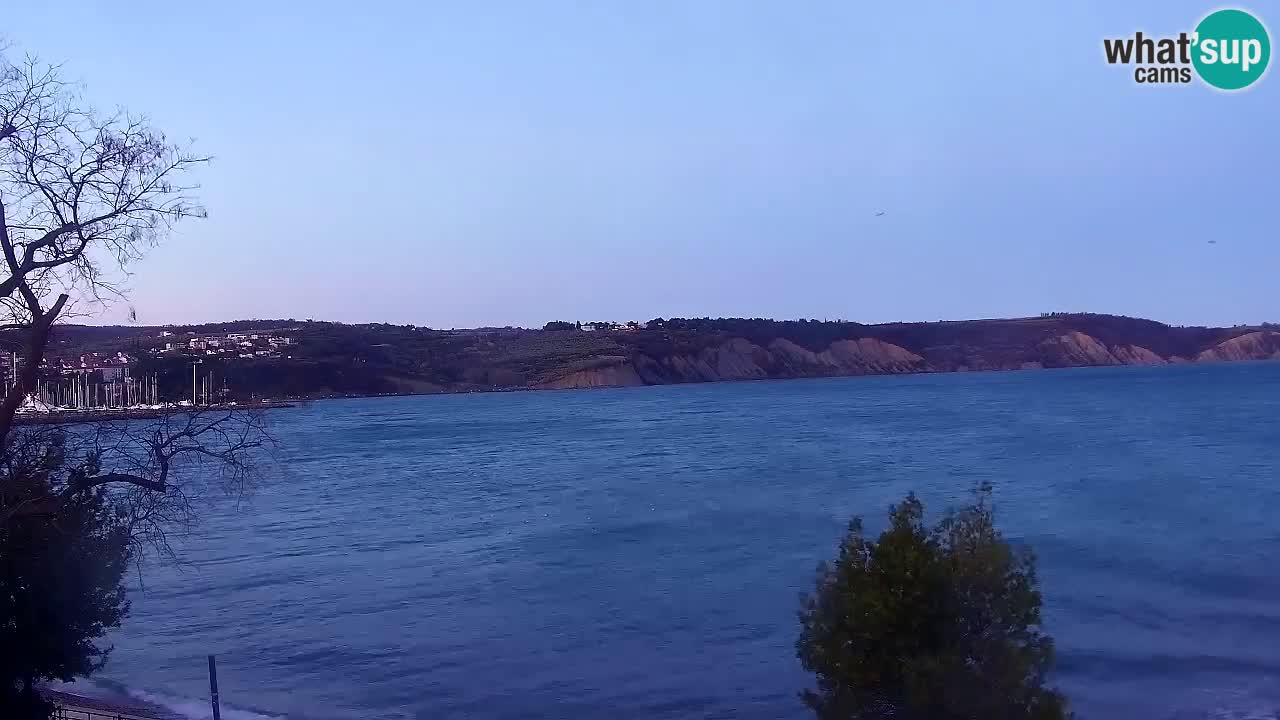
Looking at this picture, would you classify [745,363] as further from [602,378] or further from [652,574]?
[652,574]

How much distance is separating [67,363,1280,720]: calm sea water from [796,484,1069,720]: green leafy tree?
5977mm

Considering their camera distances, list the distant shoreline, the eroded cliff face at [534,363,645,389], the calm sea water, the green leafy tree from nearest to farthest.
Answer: the green leafy tree < the distant shoreline < the calm sea water < the eroded cliff face at [534,363,645,389]

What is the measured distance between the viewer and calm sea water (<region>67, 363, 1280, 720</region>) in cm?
1552

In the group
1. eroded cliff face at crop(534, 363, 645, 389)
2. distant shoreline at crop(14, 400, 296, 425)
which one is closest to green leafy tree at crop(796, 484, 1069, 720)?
distant shoreline at crop(14, 400, 296, 425)

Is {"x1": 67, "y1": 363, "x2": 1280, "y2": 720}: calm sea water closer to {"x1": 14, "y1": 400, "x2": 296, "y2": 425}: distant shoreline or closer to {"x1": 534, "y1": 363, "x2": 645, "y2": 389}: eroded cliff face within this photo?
{"x1": 14, "y1": 400, "x2": 296, "y2": 425}: distant shoreline

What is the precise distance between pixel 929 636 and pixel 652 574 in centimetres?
1781

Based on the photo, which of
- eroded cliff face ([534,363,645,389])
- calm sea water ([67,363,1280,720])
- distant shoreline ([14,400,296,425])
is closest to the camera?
distant shoreline ([14,400,296,425])

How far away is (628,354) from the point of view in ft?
424

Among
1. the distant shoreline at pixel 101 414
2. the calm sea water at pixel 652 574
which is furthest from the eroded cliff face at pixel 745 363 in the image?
the distant shoreline at pixel 101 414

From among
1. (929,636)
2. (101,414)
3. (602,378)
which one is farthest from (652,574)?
(602,378)

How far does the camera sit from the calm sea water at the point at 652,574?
1552cm

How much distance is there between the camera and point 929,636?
21.8ft

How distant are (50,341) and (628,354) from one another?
122434 millimetres

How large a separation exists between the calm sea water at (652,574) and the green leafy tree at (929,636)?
19.6 ft
